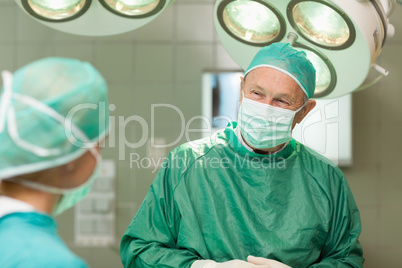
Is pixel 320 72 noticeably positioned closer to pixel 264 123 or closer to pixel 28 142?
pixel 264 123

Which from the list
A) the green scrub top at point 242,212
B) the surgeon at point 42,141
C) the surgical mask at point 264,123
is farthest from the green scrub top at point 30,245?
the surgical mask at point 264,123

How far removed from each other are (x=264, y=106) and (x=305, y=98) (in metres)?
0.15

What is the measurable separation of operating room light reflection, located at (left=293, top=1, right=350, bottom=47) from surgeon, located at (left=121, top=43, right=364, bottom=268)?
0.25ft

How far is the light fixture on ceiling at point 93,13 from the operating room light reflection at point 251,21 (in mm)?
220

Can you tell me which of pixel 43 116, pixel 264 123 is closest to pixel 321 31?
A: pixel 264 123

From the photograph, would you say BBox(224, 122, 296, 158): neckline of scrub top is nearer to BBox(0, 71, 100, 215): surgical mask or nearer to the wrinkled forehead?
the wrinkled forehead

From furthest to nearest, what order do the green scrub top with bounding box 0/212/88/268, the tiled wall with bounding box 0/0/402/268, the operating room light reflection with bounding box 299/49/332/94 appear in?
the tiled wall with bounding box 0/0/402/268
the operating room light reflection with bounding box 299/49/332/94
the green scrub top with bounding box 0/212/88/268

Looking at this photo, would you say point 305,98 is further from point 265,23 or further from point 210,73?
point 210,73

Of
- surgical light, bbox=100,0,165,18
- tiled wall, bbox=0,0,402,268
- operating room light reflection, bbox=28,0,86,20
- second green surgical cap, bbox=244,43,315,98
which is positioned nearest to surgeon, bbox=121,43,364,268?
second green surgical cap, bbox=244,43,315,98

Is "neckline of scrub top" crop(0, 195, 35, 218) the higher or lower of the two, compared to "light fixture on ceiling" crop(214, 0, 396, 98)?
lower

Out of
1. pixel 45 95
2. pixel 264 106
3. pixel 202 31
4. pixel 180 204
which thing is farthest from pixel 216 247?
pixel 202 31

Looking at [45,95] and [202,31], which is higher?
[202,31]

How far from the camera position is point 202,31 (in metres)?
2.89

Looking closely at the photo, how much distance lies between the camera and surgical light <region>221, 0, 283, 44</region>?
1.41 metres
